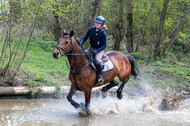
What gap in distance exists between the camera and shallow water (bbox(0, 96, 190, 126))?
235 inches

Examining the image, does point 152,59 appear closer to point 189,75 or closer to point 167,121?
point 189,75

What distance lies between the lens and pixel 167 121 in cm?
678

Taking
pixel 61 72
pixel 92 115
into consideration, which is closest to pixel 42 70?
pixel 61 72

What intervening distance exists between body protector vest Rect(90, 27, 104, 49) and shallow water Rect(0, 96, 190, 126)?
1.80 metres

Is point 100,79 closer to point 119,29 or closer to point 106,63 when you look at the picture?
point 106,63

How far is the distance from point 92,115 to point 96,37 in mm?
2242

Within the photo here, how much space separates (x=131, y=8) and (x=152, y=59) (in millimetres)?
3681

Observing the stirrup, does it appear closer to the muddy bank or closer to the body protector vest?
the body protector vest

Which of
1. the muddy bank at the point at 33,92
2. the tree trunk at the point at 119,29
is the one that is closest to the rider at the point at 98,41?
the muddy bank at the point at 33,92

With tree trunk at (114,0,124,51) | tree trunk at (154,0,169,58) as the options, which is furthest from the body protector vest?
tree trunk at (154,0,169,58)

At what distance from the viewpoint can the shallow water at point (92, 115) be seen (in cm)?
598

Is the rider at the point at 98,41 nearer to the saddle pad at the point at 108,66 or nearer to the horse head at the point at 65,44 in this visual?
the saddle pad at the point at 108,66

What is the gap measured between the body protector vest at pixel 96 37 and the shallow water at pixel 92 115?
5.90 feet

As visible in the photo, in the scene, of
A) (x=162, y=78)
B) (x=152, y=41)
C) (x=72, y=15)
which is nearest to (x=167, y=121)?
(x=162, y=78)
